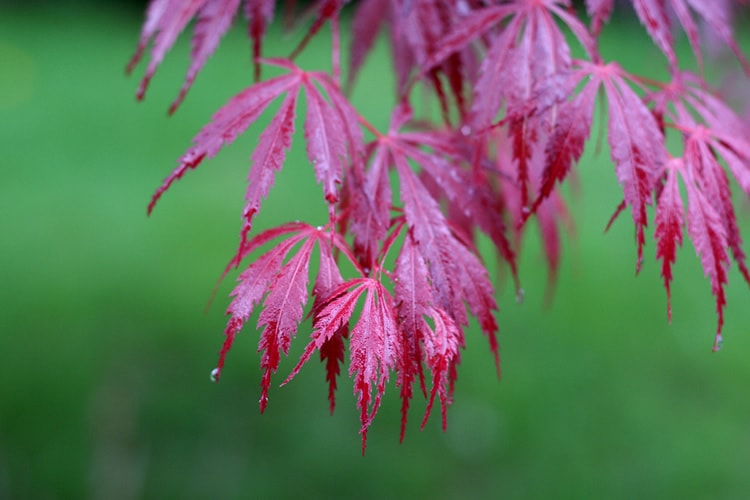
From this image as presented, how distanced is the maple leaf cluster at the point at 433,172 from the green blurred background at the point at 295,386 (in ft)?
2.43

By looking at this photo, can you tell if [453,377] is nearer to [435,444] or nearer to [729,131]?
[729,131]

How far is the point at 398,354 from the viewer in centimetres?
77

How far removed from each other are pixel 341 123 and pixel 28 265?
2.53 meters

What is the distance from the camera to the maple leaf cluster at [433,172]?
79 centimetres

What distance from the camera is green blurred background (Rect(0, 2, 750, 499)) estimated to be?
2.28m

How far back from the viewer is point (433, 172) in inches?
41.8

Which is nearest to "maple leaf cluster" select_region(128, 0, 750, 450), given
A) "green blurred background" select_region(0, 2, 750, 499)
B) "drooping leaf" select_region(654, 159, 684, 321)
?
"drooping leaf" select_region(654, 159, 684, 321)

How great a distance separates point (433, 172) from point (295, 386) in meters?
1.66

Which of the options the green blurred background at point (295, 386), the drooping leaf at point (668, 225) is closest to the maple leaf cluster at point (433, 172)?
the drooping leaf at point (668, 225)

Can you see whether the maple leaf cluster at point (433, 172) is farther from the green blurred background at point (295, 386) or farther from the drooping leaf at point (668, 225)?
the green blurred background at point (295, 386)

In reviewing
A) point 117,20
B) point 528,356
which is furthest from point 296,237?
point 117,20

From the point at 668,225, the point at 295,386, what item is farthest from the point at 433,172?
the point at 295,386

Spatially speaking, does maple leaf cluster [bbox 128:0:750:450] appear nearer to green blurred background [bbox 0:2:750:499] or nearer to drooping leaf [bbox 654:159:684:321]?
drooping leaf [bbox 654:159:684:321]

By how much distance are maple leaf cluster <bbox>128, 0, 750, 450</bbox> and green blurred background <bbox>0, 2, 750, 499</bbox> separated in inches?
29.1
